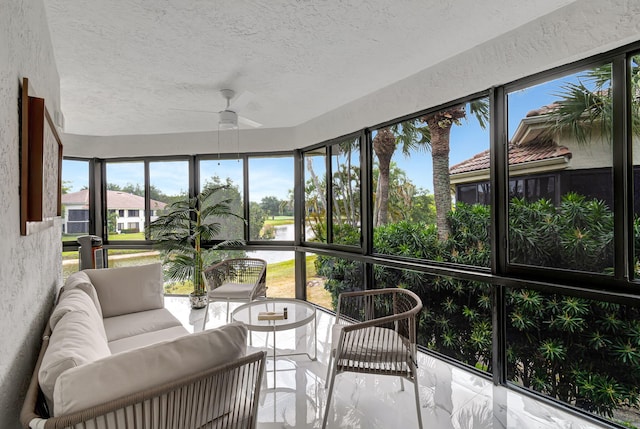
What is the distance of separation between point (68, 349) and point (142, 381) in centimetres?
34

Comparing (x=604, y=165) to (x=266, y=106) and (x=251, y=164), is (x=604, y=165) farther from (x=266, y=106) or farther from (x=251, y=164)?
(x=251, y=164)

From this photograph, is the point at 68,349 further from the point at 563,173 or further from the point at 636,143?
the point at 636,143

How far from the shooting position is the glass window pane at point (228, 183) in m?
4.71

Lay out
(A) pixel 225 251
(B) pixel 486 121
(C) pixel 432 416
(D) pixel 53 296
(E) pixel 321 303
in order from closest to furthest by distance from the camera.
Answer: (C) pixel 432 416, (D) pixel 53 296, (B) pixel 486 121, (E) pixel 321 303, (A) pixel 225 251

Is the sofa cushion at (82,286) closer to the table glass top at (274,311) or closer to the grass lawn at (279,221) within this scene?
the table glass top at (274,311)

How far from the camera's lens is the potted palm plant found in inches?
166

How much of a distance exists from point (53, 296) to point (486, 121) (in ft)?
11.0

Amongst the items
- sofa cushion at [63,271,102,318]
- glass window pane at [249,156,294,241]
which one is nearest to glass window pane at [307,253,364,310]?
glass window pane at [249,156,294,241]

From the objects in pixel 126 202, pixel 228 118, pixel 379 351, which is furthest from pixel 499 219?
pixel 126 202

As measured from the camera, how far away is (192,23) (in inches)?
78.4

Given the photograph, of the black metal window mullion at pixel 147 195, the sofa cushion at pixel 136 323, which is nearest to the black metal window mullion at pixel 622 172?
the sofa cushion at pixel 136 323

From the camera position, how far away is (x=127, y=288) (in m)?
2.67

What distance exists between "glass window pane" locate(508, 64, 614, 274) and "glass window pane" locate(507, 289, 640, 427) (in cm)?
26

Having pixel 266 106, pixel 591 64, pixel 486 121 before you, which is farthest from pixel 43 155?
pixel 591 64
